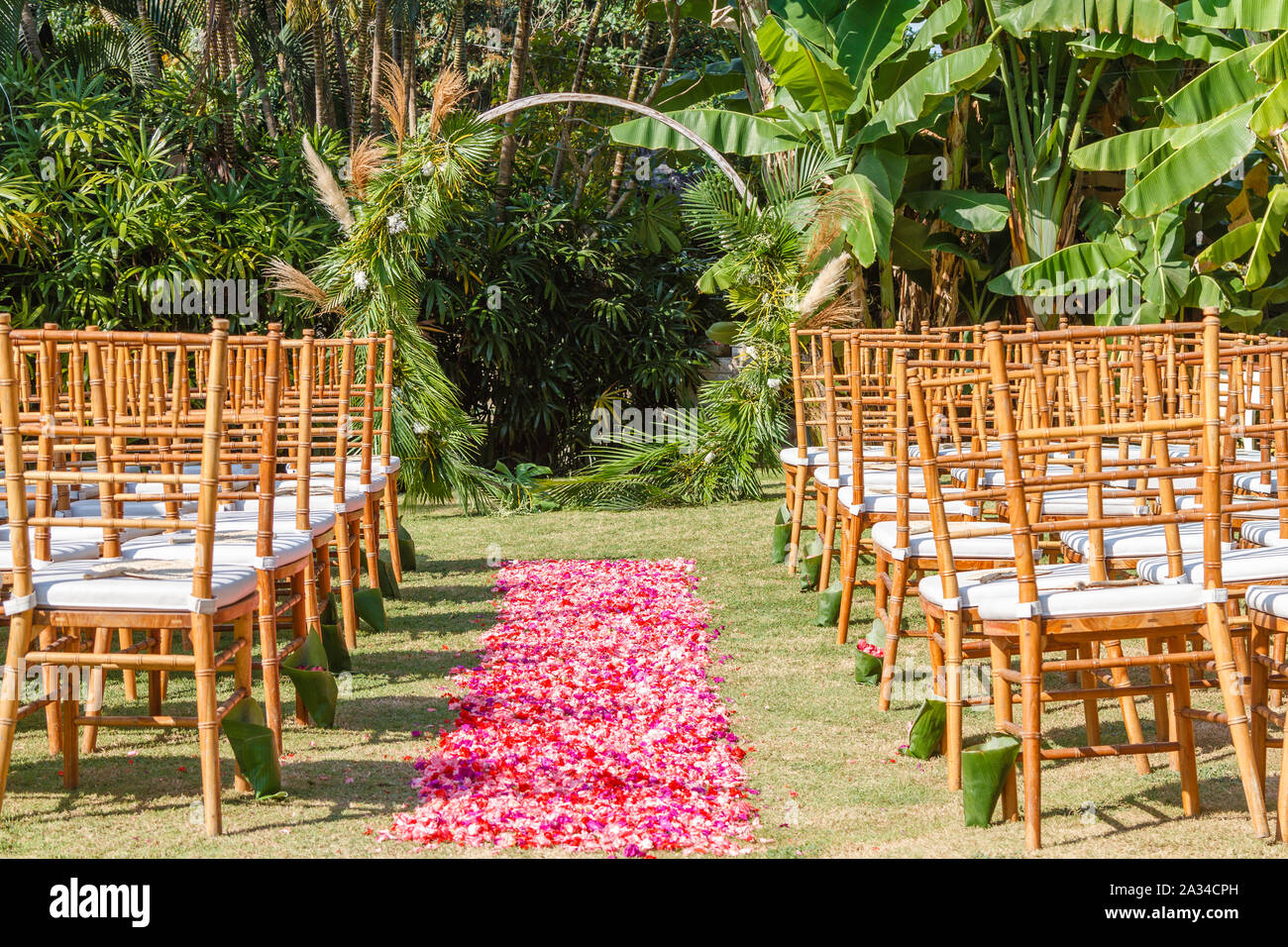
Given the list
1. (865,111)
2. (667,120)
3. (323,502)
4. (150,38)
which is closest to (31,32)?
(150,38)

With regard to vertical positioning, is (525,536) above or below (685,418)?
below

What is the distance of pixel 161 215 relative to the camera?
866 centimetres

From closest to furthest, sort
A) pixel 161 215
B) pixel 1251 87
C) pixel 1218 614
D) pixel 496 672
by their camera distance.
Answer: pixel 1218 614 → pixel 496 672 → pixel 1251 87 → pixel 161 215

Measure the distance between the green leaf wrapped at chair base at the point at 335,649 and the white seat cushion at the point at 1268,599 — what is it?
2.84 meters

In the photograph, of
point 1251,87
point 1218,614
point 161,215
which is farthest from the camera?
point 161,215

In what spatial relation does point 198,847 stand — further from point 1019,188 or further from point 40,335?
point 1019,188

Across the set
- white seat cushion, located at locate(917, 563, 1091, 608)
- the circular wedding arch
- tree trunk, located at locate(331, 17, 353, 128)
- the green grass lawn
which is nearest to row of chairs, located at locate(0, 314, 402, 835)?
the green grass lawn

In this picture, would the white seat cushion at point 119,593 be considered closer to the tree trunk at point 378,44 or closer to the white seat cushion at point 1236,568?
the white seat cushion at point 1236,568

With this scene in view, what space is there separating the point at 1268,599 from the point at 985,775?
723 millimetres

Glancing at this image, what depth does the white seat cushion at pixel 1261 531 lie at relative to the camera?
3439 millimetres

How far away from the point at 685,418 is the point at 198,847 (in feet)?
21.4

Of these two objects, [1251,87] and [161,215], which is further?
[161,215]

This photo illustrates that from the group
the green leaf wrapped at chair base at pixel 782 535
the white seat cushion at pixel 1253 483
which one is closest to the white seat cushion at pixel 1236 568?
the white seat cushion at pixel 1253 483

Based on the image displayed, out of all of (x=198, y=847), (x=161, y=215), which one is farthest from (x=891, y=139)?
(x=198, y=847)
